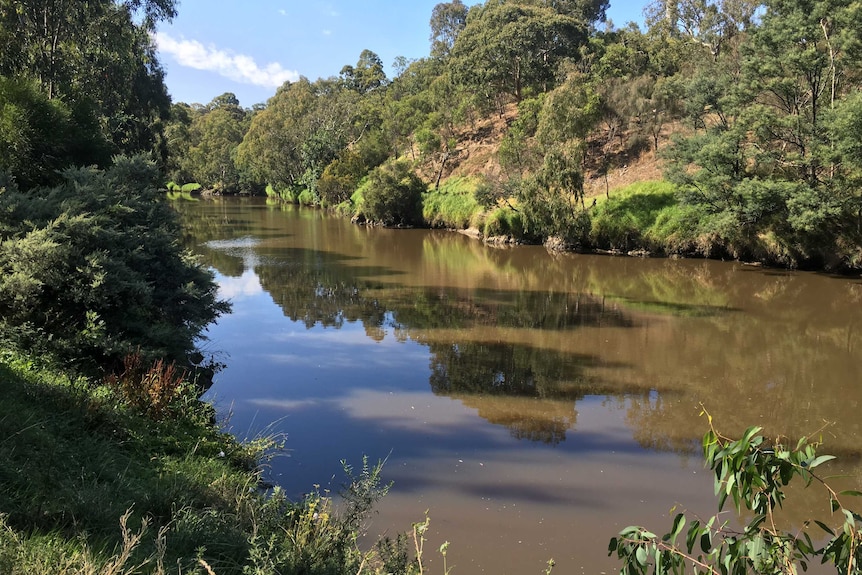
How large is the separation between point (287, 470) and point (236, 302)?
11.4 metres

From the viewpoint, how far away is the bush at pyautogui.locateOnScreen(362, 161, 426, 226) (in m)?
39.3

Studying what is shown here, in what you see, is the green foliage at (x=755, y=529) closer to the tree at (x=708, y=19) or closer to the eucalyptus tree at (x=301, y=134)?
the tree at (x=708, y=19)

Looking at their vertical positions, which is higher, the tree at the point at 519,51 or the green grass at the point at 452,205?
the tree at the point at 519,51

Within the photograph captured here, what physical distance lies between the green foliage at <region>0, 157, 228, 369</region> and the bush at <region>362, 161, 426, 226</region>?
29.4 m

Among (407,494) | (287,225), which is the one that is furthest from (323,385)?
(287,225)

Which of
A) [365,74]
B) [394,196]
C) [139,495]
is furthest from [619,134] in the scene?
[365,74]

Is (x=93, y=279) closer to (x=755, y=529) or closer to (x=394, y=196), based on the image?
(x=755, y=529)

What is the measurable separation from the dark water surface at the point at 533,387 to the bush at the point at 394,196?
18.3m

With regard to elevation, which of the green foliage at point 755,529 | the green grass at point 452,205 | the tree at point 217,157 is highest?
the tree at point 217,157

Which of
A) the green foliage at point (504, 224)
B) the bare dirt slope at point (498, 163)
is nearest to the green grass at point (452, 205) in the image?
the bare dirt slope at point (498, 163)

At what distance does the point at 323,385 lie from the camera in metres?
10.5

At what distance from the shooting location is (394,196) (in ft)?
129

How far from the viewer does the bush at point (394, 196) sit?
39312 mm

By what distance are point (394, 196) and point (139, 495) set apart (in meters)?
35.8
